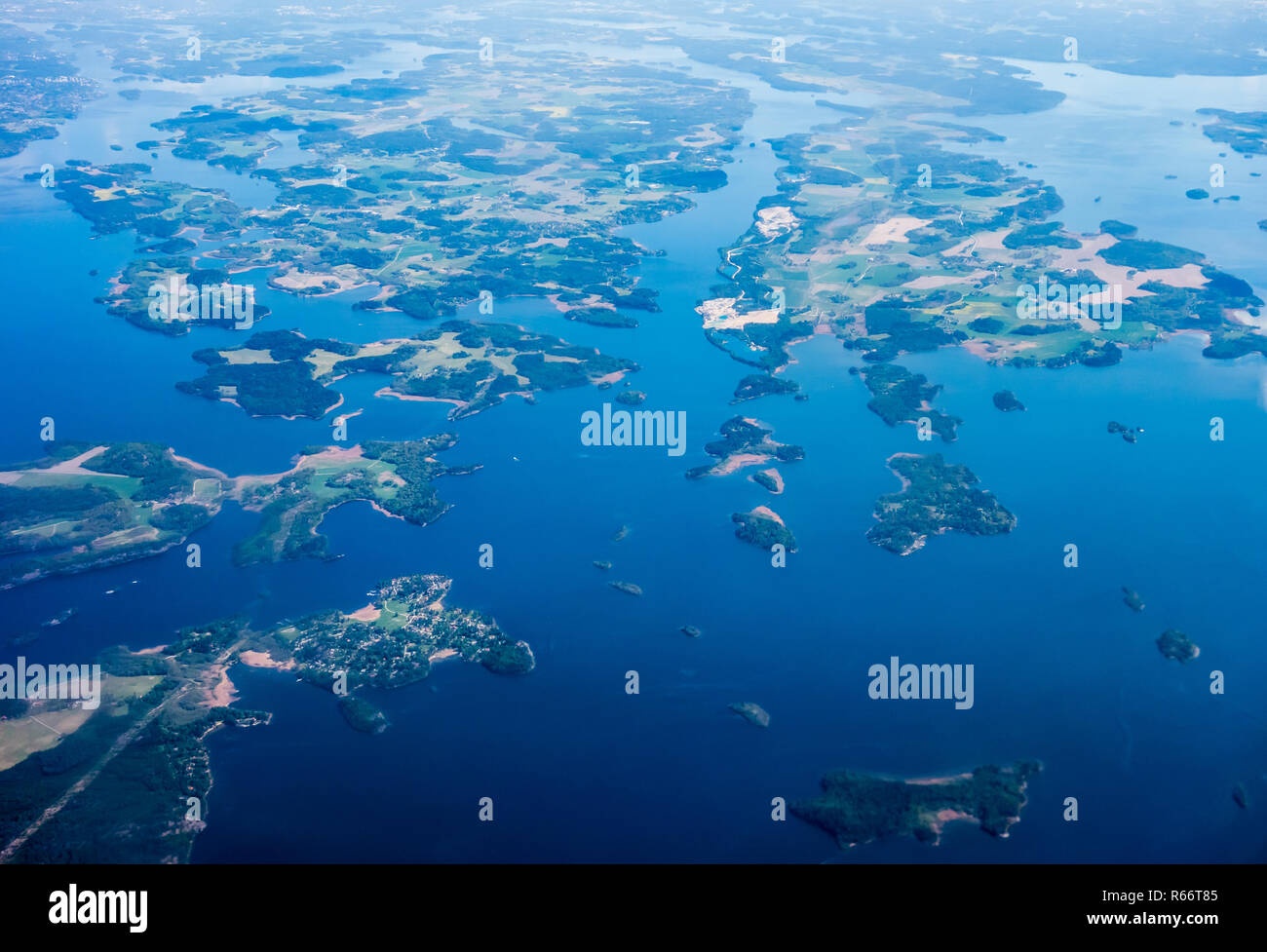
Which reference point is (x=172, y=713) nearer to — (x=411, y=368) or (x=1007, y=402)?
(x=411, y=368)

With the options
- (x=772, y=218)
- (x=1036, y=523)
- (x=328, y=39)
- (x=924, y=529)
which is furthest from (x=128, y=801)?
(x=328, y=39)

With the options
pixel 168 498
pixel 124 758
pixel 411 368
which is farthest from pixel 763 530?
pixel 168 498

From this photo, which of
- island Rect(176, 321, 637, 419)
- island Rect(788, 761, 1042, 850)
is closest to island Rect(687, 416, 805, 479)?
island Rect(176, 321, 637, 419)

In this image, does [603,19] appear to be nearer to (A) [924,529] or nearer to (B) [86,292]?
(B) [86,292]

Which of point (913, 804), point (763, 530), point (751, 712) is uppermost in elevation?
point (763, 530)

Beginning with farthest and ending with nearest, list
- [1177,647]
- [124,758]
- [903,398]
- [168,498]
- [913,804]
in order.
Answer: [903,398] < [168,498] < [1177,647] < [124,758] < [913,804]
